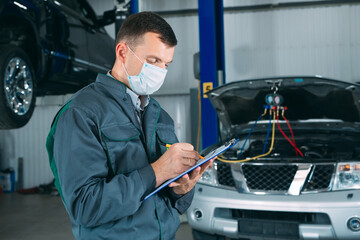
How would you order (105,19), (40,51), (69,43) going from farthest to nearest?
(105,19)
(69,43)
(40,51)

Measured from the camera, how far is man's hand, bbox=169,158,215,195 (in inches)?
41.4

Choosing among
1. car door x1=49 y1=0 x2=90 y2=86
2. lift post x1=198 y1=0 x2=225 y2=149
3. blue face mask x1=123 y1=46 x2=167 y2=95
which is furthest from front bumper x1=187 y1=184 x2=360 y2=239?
car door x1=49 y1=0 x2=90 y2=86

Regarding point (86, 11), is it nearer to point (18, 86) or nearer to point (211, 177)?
point (18, 86)

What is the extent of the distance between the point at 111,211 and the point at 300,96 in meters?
2.53

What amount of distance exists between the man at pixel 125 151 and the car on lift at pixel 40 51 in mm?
2272

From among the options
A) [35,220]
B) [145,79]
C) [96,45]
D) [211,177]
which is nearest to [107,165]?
[145,79]

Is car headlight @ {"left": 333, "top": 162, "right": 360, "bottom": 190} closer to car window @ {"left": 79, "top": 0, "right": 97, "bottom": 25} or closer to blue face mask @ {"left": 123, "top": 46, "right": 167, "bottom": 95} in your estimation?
blue face mask @ {"left": 123, "top": 46, "right": 167, "bottom": 95}

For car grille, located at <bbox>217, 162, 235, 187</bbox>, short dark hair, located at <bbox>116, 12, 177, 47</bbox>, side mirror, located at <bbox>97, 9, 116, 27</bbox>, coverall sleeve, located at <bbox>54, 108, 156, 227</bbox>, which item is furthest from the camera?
side mirror, located at <bbox>97, 9, 116, 27</bbox>

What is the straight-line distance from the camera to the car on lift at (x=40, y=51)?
301 cm

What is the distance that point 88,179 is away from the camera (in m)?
0.88

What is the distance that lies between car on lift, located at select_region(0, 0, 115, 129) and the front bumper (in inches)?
72.1

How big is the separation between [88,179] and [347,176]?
2142mm

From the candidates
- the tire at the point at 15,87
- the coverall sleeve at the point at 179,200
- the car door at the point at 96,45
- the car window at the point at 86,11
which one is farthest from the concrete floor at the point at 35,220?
the car window at the point at 86,11

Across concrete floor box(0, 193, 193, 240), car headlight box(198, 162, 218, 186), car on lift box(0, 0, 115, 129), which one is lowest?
concrete floor box(0, 193, 193, 240)
